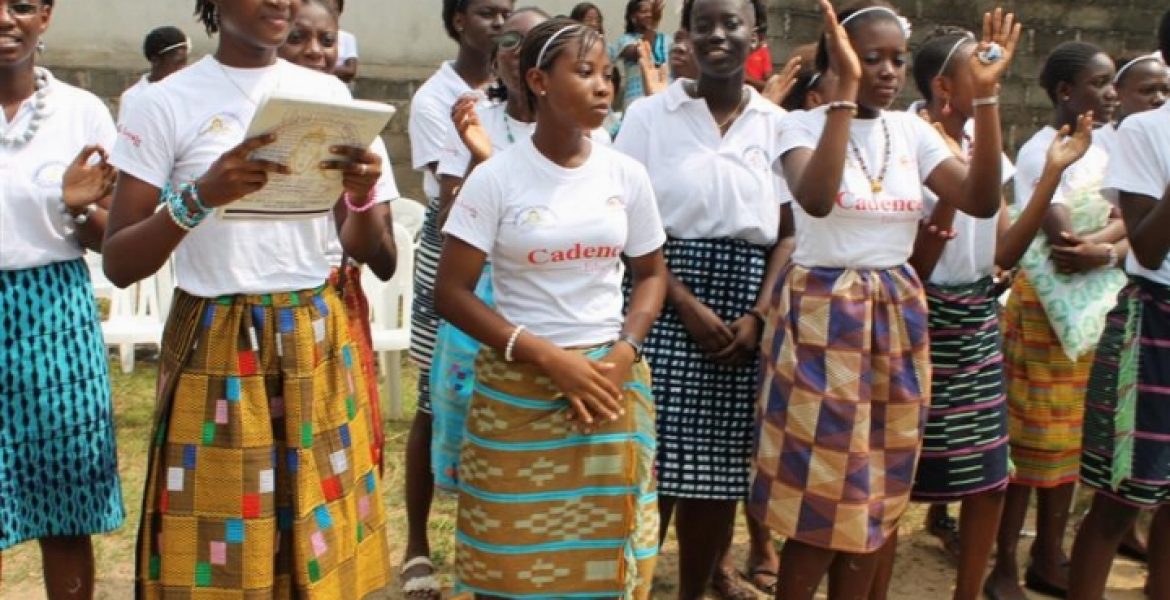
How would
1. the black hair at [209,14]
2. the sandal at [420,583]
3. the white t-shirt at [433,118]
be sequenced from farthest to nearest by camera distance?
the sandal at [420,583] < the white t-shirt at [433,118] < the black hair at [209,14]

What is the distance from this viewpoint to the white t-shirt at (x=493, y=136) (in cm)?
396

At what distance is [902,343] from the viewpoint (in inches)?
139

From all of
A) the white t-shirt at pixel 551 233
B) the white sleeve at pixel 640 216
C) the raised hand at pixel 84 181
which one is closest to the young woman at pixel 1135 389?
the white sleeve at pixel 640 216

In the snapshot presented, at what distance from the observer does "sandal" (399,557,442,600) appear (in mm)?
4395

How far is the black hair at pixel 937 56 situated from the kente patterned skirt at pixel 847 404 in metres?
0.89

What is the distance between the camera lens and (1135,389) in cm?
385

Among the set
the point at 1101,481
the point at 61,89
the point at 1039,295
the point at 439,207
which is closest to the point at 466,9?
the point at 439,207

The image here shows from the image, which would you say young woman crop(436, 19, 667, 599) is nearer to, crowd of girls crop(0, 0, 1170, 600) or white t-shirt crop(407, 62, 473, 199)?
crowd of girls crop(0, 0, 1170, 600)

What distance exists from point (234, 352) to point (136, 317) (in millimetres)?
4585

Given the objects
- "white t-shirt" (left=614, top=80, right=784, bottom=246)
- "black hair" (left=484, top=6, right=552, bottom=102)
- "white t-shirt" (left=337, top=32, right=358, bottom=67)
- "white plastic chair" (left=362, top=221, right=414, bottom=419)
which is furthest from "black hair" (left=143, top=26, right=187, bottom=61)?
→ "white t-shirt" (left=614, top=80, right=784, bottom=246)

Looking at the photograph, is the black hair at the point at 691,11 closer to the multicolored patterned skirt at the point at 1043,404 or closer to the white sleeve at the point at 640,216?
the white sleeve at the point at 640,216

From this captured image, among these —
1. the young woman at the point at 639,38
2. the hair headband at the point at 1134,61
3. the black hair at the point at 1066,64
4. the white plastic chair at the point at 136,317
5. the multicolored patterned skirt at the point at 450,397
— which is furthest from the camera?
the young woman at the point at 639,38

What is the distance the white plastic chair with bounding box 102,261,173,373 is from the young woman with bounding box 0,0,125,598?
122 inches

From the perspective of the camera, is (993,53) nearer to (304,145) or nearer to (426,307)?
(304,145)
